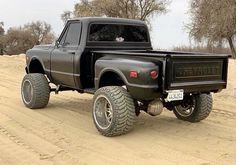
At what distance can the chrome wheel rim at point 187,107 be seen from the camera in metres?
8.16

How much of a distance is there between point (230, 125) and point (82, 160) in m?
3.13

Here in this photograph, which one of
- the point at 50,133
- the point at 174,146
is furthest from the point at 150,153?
the point at 50,133

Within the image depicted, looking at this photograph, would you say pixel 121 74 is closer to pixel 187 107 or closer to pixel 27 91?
pixel 187 107

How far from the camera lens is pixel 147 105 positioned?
23.5 feet

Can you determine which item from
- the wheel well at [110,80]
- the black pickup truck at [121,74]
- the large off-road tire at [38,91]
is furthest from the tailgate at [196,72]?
the large off-road tire at [38,91]

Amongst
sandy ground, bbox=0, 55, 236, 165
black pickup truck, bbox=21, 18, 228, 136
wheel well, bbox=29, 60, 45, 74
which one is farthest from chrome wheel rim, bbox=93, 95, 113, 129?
wheel well, bbox=29, 60, 45, 74

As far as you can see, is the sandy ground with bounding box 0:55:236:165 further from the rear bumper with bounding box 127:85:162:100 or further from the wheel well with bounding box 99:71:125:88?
the wheel well with bounding box 99:71:125:88

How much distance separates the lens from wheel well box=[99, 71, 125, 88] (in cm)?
753

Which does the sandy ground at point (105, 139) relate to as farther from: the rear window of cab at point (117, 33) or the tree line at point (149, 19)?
the tree line at point (149, 19)

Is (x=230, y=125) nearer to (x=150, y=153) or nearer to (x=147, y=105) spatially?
(x=147, y=105)

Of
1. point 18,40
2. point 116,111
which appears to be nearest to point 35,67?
point 116,111

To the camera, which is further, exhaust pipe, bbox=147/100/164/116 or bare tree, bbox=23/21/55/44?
bare tree, bbox=23/21/55/44

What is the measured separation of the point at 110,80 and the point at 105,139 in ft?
3.92

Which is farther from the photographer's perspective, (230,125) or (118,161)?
(230,125)
